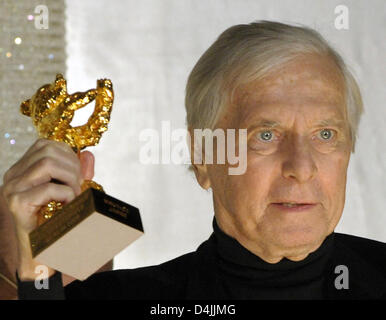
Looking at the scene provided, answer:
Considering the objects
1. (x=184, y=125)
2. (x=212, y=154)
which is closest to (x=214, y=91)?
(x=212, y=154)

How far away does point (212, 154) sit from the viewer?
1492 millimetres

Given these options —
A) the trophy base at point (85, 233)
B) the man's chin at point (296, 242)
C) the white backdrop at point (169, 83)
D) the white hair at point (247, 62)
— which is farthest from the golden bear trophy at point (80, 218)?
the white backdrop at point (169, 83)

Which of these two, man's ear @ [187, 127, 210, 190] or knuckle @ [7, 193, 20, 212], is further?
man's ear @ [187, 127, 210, 190]

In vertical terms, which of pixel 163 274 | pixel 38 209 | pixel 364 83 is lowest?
pixel 163 274

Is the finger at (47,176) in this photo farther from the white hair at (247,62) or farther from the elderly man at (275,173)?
the white hair at (247,62)

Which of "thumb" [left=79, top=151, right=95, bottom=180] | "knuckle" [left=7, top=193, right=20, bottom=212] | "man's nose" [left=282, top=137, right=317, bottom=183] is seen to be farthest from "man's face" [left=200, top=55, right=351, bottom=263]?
"knuckle" [left=7, top=193, right=20, bottom=212]

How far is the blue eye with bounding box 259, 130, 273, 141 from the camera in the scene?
1424 millimetres

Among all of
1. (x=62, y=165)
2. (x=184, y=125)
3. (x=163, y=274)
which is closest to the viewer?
(x=62, y=165)

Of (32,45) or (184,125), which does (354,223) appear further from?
(32,45)

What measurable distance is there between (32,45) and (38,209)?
63 cm

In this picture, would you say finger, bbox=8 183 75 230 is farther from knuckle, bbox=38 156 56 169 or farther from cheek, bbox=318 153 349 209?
cheek, bbox=318 153 349 209

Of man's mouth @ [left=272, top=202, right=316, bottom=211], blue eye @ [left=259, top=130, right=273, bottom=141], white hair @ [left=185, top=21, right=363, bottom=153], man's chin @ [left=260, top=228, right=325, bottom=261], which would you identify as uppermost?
white hair @ [left=185, top=21, right=363, bottom=153]

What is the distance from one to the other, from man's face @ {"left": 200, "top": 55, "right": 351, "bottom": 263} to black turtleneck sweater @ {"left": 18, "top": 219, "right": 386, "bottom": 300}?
0.09ft

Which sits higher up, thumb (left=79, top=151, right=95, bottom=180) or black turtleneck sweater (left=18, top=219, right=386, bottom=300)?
thumb (left=79, top=151, right=95, bottom=180)
